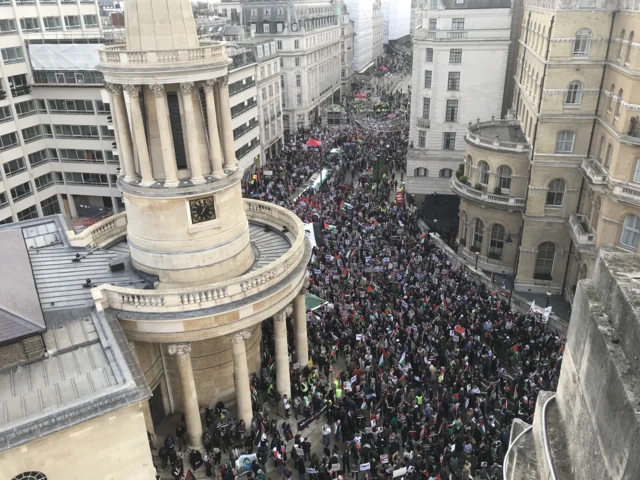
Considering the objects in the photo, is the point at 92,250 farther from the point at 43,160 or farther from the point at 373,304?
the point at 43,160

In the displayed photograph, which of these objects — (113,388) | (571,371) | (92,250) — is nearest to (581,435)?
(571,371)

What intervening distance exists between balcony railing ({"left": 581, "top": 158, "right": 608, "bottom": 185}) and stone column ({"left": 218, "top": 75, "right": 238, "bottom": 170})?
25.8 metres

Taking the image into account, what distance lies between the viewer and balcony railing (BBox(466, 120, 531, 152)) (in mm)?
44812

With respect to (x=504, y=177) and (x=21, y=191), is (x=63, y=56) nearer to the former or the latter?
(x=21, y=191)

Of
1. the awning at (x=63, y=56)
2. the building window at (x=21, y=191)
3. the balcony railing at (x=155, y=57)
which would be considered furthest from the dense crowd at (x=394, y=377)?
the building window at (x=21, y=191)

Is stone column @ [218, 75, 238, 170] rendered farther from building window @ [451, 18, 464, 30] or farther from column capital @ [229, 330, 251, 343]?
building window @ [451, 18, 464, 30]

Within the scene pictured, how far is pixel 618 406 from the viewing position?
23.3 ft

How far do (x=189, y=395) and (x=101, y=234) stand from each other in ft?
36.3

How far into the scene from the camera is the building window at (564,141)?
40.5 m

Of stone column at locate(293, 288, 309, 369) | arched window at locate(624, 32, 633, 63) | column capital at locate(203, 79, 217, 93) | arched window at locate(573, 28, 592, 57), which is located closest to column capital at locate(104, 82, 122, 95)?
column capital at locate(203, 79, 217, 93)

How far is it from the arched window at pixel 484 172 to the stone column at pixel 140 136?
108ft

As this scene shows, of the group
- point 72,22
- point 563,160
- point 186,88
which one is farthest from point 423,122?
point 186,88

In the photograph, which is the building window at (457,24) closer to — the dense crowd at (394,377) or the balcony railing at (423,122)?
the balcony railing at (423,122)

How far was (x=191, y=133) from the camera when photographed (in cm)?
2327
